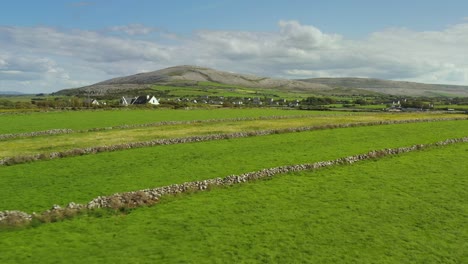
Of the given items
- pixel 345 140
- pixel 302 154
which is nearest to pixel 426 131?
pixel 345 140

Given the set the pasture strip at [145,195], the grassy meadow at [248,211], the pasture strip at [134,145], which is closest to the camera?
the grassy meadow at [248,211]

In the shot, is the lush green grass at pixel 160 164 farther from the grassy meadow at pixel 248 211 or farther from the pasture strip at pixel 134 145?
the pasture strip at pixel 134 145

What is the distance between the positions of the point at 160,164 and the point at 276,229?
53.1 ft

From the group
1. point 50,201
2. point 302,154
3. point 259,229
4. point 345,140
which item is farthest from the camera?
point 345,140

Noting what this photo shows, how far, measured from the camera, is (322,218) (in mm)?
18641

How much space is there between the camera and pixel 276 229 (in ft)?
56.4

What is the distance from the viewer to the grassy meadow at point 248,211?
1488 centimetres

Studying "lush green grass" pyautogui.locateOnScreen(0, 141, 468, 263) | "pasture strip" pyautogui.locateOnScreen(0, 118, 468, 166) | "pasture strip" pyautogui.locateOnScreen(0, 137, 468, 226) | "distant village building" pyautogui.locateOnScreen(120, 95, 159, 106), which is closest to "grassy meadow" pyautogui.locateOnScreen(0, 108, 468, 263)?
"lush green grass" pyautogui.locateOnScreen(0, 141, 468, 263)

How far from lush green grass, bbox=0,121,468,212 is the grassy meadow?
13cm

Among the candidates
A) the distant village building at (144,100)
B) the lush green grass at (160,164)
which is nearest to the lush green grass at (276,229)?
the lush green grass at (160,164)

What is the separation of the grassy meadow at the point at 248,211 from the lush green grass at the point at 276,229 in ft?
0.16

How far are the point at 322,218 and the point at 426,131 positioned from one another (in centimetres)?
4329

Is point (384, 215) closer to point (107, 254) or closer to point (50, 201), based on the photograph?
point (107, 254)

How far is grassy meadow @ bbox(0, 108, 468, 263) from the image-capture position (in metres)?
14.9
